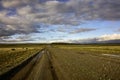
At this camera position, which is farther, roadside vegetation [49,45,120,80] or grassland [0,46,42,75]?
grassland [0,46,42,75]

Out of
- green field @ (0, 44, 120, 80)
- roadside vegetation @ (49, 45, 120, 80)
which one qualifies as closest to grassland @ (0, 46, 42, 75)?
green field @ (0, 44, 120, 80)

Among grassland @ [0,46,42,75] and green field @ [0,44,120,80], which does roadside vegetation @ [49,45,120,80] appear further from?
grassland @ [0,46,42,75]

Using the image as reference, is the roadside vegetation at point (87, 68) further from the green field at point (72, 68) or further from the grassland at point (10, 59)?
the grassland at point (10, 59)

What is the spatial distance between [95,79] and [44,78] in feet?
11.3

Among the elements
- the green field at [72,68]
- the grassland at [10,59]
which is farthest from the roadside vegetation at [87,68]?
the grassland at [10,59]

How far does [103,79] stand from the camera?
532 inches

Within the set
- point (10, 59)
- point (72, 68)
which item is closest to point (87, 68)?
point (72, 68)

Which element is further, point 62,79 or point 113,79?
point 113,79

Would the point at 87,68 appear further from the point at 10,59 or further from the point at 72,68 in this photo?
the point at 10,59

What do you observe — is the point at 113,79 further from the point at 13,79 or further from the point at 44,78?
the point at 13,79

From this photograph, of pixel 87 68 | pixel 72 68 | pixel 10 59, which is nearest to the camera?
pixel 72 68

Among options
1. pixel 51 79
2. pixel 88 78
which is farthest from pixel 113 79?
pixel 51 79

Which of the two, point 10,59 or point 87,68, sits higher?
point 10,59

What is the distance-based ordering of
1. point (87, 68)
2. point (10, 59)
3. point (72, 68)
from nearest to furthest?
point (72, 68)
point (87, 68)
point (10, 59)
